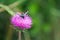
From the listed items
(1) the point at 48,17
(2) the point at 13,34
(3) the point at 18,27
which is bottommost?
(3) the point at 18,27

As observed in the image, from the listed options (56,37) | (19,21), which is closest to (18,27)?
(19,21)

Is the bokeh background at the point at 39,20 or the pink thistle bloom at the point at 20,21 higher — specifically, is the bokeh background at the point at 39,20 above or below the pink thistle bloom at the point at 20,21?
above

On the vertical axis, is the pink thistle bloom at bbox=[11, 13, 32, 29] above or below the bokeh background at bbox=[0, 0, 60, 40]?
below

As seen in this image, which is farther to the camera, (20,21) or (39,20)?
(39,20)

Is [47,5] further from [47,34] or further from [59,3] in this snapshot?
[47,34]

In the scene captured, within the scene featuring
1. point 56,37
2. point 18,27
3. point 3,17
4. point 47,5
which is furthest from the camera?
point 56,37

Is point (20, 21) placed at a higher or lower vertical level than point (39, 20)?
lower

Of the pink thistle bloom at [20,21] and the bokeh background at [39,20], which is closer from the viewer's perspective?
the pink thistle bloom at [20,21]

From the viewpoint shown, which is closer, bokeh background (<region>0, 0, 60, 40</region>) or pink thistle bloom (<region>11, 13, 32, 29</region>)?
pink thistle bloom (<region>11, 13, 32, 29</region>)
